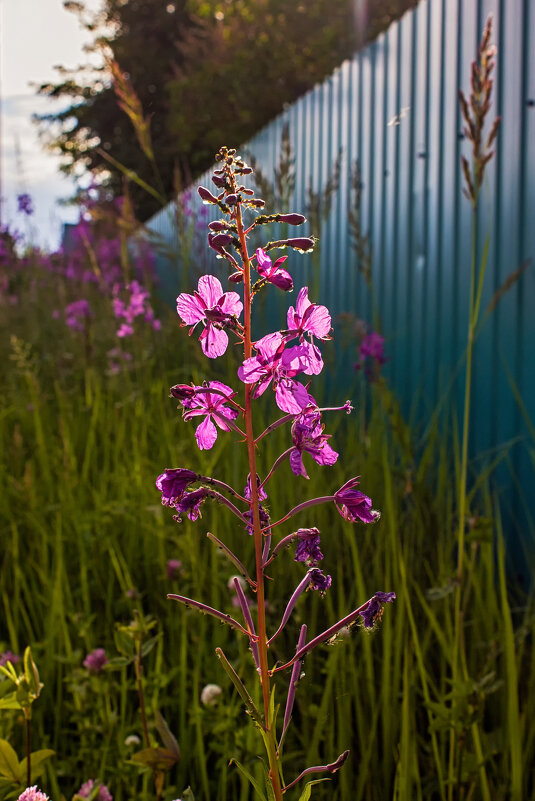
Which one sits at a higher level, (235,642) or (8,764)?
(8,764)

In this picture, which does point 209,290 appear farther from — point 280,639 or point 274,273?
point 280,639

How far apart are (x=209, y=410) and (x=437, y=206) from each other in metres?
2.92

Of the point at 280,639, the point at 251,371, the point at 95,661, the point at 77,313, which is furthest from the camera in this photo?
the point at 77,313

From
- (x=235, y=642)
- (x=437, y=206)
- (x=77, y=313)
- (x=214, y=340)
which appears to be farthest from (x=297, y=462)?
(x=77, y=313)

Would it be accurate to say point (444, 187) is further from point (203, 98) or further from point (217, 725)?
point (203, 98)

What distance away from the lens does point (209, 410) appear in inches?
25.1

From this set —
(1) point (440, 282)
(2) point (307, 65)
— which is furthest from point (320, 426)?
(2) point (307, 65)

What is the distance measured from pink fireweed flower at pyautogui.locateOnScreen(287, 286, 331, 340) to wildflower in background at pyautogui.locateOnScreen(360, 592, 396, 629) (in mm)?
234

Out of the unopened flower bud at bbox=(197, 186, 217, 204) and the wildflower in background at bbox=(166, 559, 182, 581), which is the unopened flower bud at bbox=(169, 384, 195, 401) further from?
the wildflower in background at bbox=(166, 559, 182, 581)

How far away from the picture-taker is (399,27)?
148 inches

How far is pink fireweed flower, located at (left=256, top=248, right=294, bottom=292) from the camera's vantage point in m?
0.62

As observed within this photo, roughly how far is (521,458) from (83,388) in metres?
2.46

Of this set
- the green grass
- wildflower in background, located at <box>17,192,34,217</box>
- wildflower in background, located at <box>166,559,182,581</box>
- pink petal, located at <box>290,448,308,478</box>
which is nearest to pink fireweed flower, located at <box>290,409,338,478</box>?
pink petal, located at <box>290,448,308,478</box>

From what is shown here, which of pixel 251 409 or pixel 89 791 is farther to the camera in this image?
pixel 89 791
